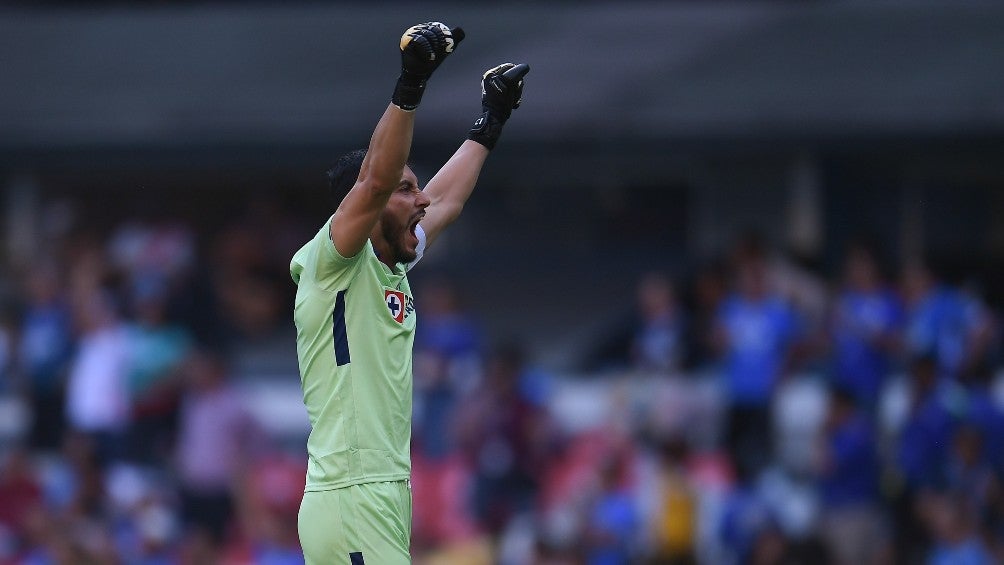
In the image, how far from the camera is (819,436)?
35.5ft

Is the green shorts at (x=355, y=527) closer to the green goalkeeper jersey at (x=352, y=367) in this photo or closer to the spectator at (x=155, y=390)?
the green goalkeeper jersey at (x=352, y=367)

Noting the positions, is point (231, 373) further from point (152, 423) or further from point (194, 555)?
point (194, 555)

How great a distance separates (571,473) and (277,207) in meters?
5.16

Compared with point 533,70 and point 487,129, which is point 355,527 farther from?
point 533,70

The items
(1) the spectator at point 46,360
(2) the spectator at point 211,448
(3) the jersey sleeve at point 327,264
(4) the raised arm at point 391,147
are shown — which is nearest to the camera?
(4) the raised arm at point 391,147

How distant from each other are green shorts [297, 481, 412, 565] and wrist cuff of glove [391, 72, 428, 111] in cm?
125

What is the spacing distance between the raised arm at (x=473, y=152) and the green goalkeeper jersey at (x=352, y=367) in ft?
2.30

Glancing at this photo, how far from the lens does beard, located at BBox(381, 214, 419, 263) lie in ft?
18.1

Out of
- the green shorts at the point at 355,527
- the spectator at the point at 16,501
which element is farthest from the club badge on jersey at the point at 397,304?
the spectator at the point at 16,501

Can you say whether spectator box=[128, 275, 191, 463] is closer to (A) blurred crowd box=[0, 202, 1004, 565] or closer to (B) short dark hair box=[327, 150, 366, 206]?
(A) blurred crowd box=[0, 202, 1004, 565]

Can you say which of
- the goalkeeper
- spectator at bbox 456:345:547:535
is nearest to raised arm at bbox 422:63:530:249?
the goalkeeper

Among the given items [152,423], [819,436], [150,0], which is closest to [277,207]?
[150,0]

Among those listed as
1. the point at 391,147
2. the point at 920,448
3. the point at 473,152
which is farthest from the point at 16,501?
the point at 391,147

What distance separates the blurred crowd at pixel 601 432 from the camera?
1038cm
